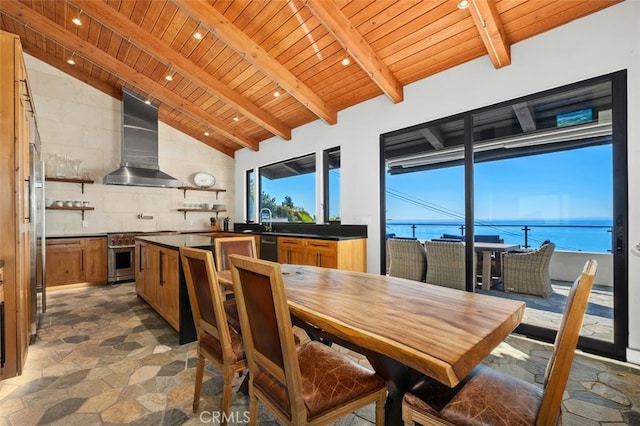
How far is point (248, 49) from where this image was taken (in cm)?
334

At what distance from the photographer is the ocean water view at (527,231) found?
142 inches

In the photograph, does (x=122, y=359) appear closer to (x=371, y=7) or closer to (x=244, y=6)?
(x=244, y=6)

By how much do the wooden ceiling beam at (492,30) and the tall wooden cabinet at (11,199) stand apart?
3.52m

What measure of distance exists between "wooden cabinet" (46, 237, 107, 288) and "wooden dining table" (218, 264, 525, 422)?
4531 millimetres

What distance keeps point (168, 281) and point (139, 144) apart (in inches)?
149

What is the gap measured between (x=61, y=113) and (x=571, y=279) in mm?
8698

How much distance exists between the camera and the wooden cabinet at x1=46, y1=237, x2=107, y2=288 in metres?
4.58

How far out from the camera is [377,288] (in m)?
1.66

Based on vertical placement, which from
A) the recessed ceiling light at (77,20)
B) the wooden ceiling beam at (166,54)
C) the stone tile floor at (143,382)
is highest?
the recessed ceiling light at (77,20)

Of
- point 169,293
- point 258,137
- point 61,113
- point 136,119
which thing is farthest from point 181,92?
point 169,293

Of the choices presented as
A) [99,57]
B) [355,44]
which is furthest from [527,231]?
[99,57]

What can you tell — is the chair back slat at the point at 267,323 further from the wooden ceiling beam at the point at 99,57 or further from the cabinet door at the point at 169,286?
the wooden ceiling beam at the point at 99,57

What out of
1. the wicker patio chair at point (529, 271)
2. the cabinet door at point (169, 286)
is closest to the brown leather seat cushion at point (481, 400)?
the cabinet door at point (169, 286)

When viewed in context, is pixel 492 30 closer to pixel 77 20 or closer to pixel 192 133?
pixel 77 20
